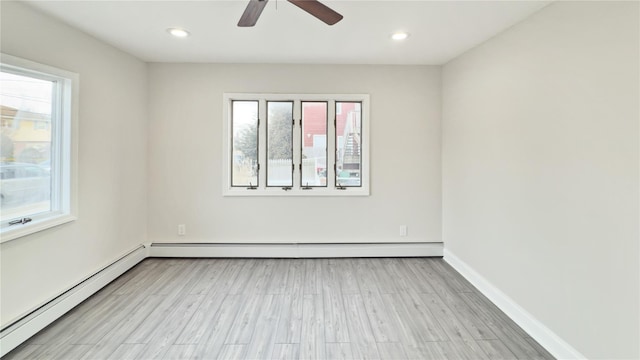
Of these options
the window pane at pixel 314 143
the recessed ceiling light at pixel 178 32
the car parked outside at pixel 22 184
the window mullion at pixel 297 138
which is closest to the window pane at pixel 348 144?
the window pane at pixel 314 143

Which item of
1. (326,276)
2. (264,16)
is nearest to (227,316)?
(326,276)

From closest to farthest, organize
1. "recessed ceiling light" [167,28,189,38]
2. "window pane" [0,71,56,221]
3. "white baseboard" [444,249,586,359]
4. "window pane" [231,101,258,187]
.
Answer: "white baseboard" [444,249,586,359] < "window pane" [0,71,56,221] < "recessed ceiling light" [167,28,189,38] < "window pane" [231,101,258,187]

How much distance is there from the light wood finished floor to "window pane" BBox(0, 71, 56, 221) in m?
0.97

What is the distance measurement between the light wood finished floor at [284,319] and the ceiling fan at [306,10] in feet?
7.13

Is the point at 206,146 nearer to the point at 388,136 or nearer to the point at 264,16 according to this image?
the point at 264,16

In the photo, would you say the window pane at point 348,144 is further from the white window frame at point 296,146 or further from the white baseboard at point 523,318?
the white baseboard at point 523,318

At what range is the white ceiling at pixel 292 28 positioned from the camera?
227 centimetres

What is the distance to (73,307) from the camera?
2.61 meters

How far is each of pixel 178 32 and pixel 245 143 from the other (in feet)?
4.83

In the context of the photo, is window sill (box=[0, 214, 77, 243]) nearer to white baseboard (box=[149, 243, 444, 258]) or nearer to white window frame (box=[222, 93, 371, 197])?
white baseboard (box=[149, 243, 444, 258])

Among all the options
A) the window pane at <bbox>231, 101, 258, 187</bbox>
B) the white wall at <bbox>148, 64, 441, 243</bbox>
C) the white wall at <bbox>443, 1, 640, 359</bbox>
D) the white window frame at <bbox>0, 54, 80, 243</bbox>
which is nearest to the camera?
the white wall at <bbox>443, 1, 640, 359</bbox>

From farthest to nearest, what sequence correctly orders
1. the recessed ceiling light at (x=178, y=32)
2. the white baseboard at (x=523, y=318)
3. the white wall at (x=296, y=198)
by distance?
the white wall at (x=296, y=198)
the recessed ceiling light at (x=178, y=32)
the white baseboard at (x=523, y=318)

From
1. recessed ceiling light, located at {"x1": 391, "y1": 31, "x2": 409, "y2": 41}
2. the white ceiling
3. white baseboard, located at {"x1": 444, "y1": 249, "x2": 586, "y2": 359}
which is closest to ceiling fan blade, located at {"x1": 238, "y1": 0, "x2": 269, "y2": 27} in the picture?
the white ceiling

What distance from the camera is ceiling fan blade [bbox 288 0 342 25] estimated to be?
1.73 m
